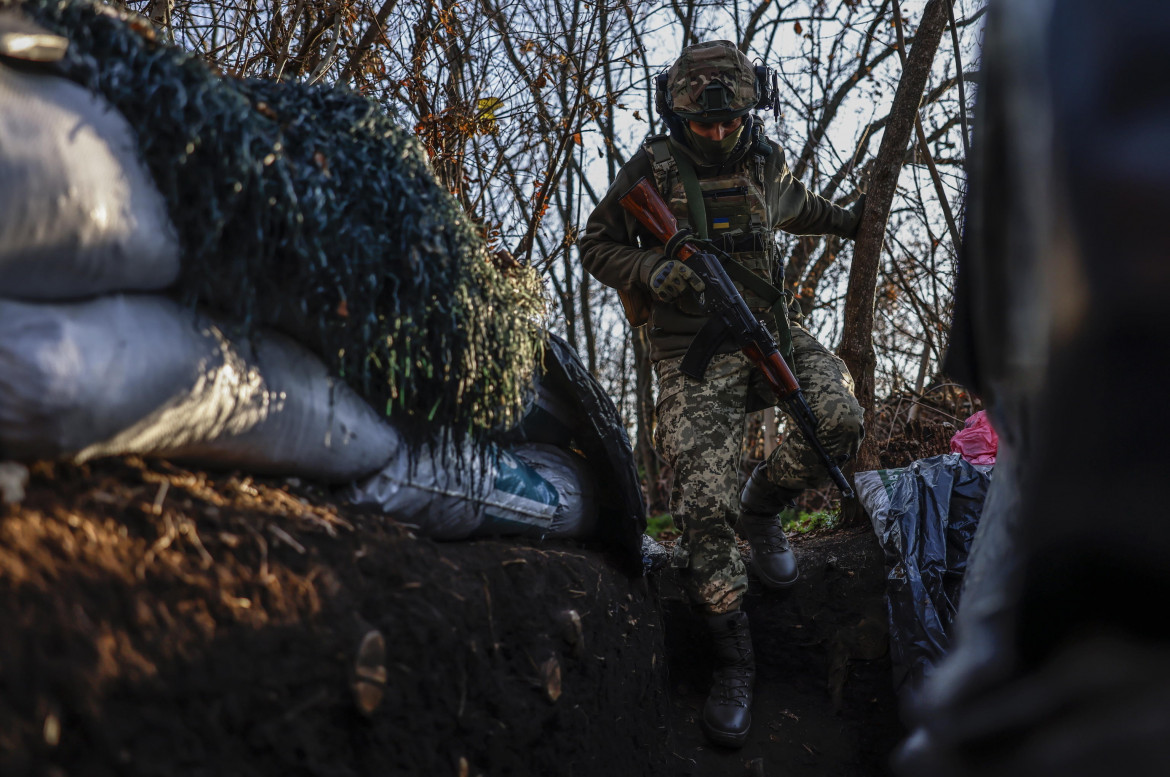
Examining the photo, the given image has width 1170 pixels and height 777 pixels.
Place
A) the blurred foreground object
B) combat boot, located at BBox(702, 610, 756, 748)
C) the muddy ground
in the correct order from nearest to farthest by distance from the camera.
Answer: the blurred foreground object, the muddy ground, combat boot, located at BBox(702, 610, 756, 748)

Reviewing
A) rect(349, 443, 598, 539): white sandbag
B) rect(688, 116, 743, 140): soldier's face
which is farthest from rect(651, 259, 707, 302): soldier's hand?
rect(349, 443, 598, 539): white sandbag

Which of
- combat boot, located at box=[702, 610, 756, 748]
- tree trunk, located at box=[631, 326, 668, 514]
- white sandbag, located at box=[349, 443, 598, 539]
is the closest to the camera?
white sandbag, located at box=[349, 443, 598, 539]

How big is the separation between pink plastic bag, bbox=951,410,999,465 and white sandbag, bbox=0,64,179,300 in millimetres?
2911

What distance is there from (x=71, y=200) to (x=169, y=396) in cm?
25

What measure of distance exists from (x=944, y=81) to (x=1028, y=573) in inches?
231

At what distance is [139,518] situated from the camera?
96 cm

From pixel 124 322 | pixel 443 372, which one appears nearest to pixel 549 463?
pixel 443 372

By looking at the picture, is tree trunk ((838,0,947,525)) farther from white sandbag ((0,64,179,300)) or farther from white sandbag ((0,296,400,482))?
white sandbag ((0,64,179,300))

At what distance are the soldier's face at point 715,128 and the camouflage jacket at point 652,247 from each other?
9 cm

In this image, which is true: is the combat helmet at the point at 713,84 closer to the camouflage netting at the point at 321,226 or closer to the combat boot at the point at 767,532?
the combat boot at the point at 767,532

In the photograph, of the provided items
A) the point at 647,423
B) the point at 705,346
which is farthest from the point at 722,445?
the point at 647,423

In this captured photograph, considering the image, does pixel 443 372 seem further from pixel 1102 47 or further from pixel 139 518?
pixel 1102 47

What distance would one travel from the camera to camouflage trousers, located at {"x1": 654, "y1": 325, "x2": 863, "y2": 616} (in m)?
2.51

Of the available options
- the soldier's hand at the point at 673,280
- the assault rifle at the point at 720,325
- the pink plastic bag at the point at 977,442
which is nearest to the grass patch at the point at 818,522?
the pink plastic bag at the point at 977,442
